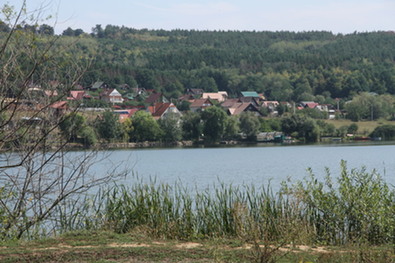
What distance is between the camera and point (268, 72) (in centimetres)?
16738

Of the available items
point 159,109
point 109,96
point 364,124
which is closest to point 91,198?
point 109,96

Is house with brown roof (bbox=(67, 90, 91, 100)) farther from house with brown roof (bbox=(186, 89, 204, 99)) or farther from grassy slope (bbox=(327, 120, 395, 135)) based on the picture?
house with brown roof (bbox=(186, 89, 204, 99))

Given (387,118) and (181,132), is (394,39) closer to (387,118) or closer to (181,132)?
(387,118)

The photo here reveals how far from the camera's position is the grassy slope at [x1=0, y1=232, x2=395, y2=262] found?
30.9 ft

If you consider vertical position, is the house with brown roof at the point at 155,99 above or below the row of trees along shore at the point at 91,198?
above

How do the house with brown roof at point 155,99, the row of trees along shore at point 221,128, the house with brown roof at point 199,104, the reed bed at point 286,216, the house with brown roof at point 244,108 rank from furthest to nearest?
1. the house with brown roof at point 155,99
2. the house with brown roof at point 199,104
3. the house with brown roof at point 244,108
4. the row of trees along shore at point 221,128
5. the reed bed at point 286,216

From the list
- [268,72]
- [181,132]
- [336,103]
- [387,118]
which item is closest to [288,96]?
[336,103]

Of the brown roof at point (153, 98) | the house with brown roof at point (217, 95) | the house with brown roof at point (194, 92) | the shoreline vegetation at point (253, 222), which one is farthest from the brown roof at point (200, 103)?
the shoreline vegetation at point (253, 222)

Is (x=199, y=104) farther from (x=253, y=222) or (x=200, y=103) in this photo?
(x=253, y=222)

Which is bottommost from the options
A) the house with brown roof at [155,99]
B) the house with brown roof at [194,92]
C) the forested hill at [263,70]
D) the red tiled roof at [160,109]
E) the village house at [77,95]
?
the village house at [77,95]

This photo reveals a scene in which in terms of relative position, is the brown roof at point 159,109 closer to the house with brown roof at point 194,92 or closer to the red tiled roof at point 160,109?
the red tiled roof at point 160,109

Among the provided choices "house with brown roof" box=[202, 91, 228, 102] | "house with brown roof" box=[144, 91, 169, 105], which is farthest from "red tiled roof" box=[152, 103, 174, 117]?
"house with brown roof" box=[202, 91, 228, 102]

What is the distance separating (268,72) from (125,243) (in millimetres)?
158605

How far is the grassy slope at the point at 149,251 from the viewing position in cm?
941
